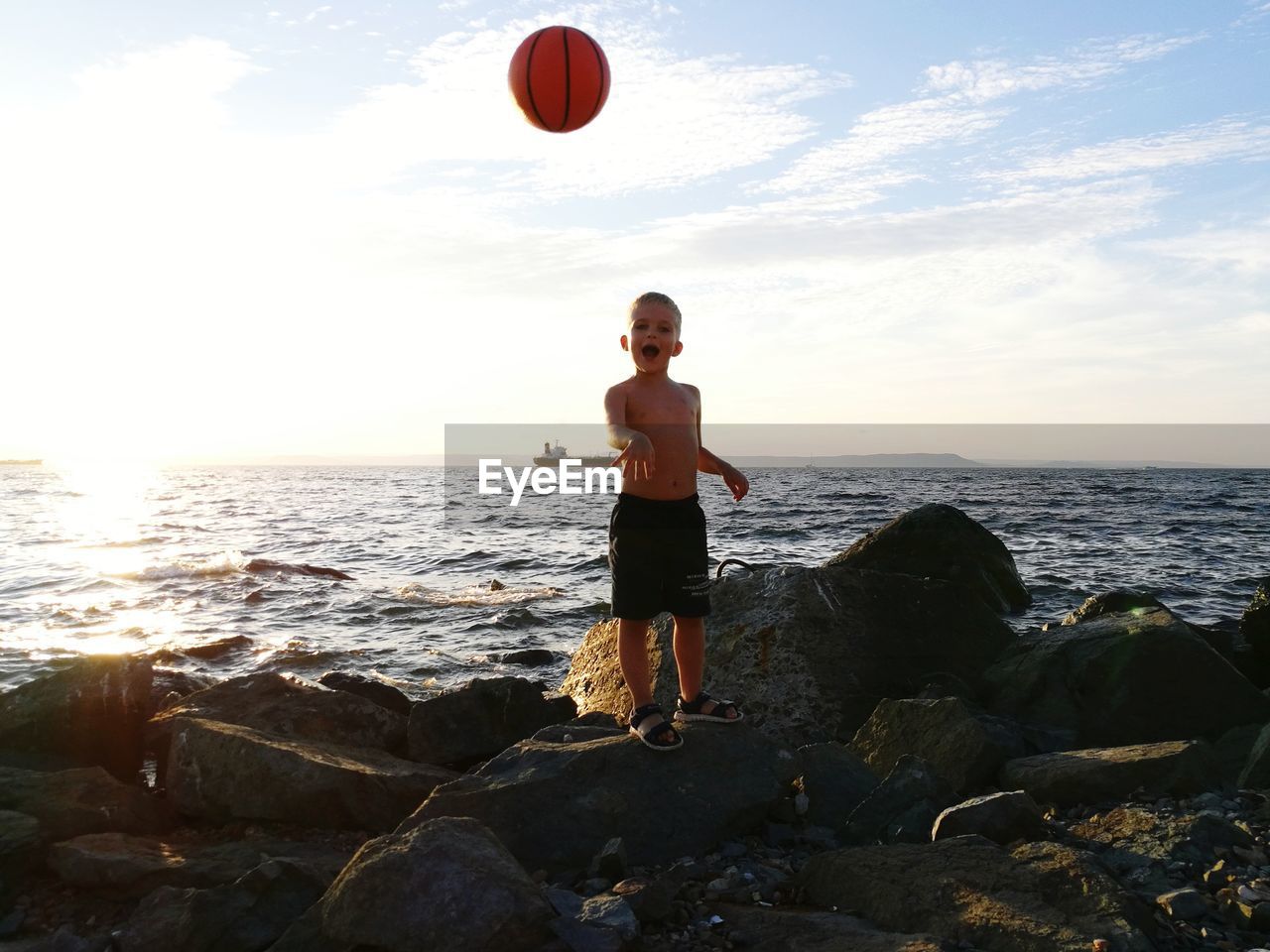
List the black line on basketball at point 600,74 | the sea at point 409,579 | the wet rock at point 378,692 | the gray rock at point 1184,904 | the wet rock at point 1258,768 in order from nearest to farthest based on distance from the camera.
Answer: the gray rock at point 1184,904
the wet rock at point 1258,768
the black line on basketball at point 600,74
the wet rock at point 378,692
the sea at point 409,579

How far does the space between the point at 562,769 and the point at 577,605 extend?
9.45m

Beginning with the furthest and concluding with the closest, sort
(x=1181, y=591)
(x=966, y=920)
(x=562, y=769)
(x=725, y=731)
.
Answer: (x=1181, y=591) → (x=725, y=731) → (x=562, y=769) → (x=966, y=920)

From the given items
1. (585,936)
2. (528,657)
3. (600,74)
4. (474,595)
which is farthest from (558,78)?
(474,595)

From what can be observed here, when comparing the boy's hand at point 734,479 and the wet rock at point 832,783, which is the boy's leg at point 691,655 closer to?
the wet rock at point 832,783

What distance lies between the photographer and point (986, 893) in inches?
122

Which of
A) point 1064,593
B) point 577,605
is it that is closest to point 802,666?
point 577,605

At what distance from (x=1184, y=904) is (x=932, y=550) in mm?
7650

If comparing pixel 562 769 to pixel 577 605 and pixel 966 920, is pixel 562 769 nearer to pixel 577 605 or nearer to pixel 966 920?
pixel 966 920

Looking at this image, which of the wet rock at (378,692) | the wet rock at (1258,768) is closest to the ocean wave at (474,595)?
the wet rock at (378,692)

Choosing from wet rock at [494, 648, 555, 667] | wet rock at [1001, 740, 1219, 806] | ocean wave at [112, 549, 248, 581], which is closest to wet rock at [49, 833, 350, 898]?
wet rock at [1001, 740, 1219, 806]

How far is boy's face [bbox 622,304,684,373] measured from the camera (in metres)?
4.57

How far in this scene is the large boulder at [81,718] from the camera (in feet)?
18.6

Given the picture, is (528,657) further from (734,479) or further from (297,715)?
(734,479)

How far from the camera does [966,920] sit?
298cm
